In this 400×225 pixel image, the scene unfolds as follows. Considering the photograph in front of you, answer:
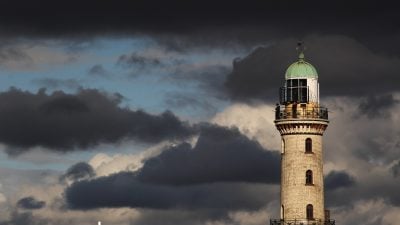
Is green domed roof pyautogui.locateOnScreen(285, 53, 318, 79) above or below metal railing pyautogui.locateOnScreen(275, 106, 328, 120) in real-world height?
above

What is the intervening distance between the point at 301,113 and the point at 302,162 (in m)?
5.05

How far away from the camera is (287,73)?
174 meters

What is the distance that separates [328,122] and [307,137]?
2807 mm

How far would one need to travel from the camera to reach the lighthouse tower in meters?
169

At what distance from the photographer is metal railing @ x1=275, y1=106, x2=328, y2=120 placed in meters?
170

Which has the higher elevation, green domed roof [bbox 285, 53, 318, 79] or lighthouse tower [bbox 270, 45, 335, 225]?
green domed roof [bbox 285, 53, 318, 79]

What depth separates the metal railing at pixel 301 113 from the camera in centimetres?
17038

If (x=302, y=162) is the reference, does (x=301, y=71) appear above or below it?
above

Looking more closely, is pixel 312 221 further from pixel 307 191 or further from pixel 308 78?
pixel 308 78

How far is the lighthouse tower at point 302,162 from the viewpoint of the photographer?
169375mm

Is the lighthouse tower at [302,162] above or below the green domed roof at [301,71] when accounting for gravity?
below

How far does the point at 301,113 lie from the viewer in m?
171

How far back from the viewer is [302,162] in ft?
557

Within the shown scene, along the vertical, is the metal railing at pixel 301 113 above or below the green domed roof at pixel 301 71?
below
